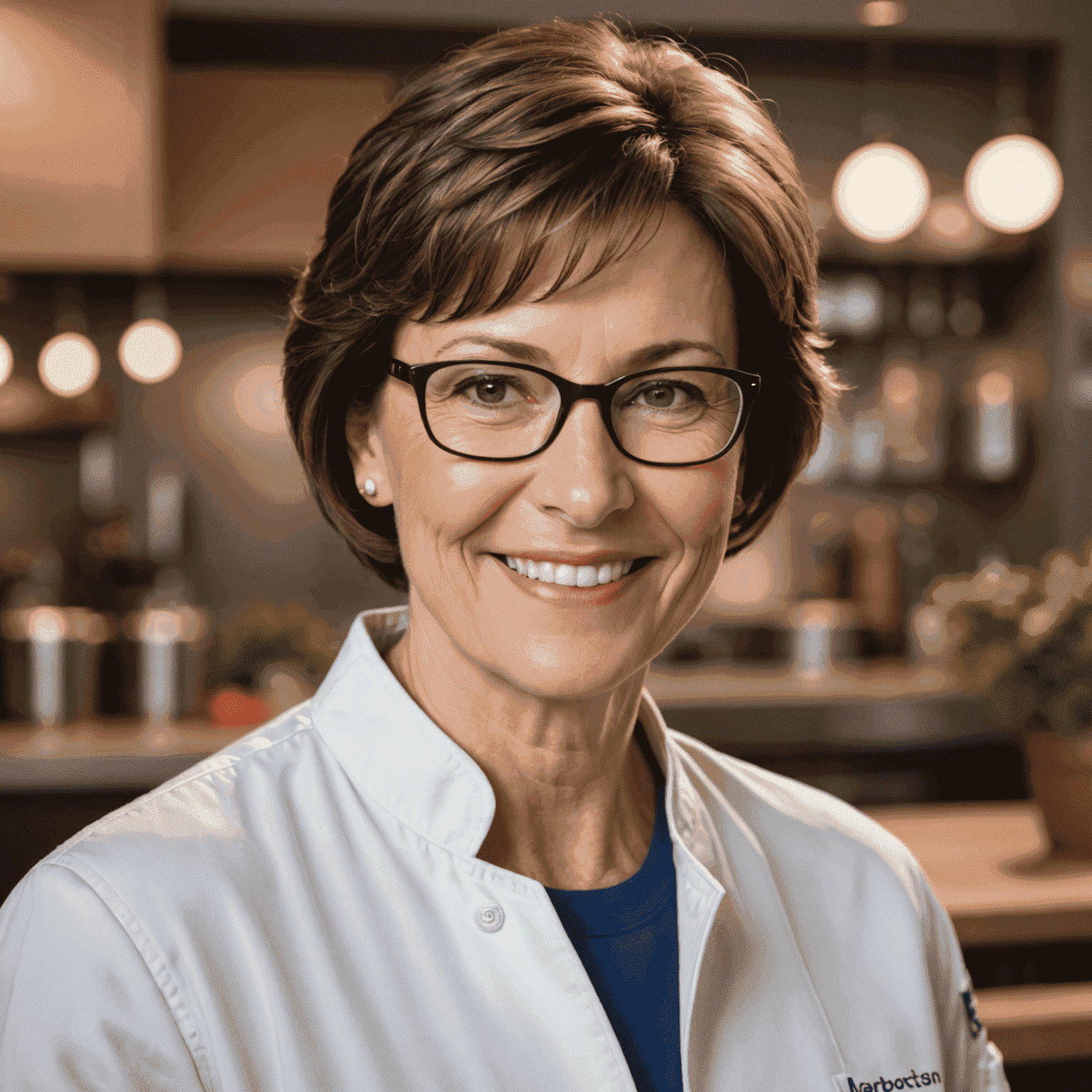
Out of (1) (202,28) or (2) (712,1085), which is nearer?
(2) (712,1085)

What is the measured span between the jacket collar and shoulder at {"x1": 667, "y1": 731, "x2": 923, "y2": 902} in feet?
0.38

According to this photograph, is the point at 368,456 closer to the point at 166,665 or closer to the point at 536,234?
the point at 536,234

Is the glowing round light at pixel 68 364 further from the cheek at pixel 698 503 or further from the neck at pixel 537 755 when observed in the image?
the cheek at pixel 698 503

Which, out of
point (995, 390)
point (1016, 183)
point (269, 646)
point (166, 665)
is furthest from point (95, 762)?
point (995, 390)

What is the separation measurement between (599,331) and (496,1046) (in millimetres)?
515

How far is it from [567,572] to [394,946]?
297 mm

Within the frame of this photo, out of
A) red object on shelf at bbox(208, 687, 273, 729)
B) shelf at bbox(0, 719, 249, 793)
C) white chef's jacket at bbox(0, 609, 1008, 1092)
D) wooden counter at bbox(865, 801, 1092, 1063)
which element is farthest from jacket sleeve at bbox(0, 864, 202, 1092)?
red object on shelf at bbox(208, 687, 273, 729)

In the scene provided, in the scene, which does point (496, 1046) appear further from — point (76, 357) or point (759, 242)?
point (76, 357)

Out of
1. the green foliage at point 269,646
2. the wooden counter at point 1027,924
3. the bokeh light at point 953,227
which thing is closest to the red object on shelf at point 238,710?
the green foliage at point 269,646

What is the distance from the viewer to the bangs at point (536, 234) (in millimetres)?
895

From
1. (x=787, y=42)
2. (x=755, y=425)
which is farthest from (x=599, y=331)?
(x=787, y=42)

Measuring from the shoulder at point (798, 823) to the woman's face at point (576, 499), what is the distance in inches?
9.7

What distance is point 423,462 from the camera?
0.96 metres

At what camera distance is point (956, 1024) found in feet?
3.74
